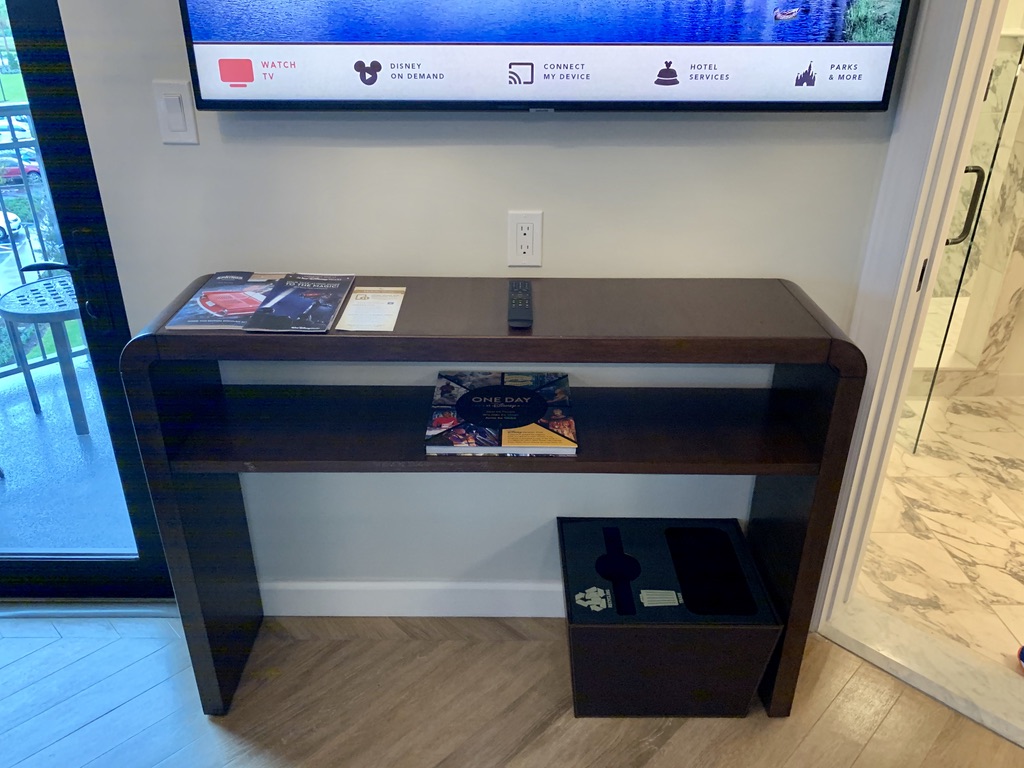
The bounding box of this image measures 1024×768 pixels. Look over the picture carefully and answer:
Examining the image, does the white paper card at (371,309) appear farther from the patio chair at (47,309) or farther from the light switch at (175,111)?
the patio chair at (47,309)

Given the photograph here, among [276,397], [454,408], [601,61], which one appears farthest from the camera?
[276,397]

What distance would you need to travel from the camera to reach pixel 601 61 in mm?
1396

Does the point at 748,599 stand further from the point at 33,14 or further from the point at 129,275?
the point at 33,14

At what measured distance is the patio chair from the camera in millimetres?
1730

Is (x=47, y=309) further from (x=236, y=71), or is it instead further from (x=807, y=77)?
(x=807, y=77)

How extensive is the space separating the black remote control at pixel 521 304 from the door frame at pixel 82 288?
35.0 inches

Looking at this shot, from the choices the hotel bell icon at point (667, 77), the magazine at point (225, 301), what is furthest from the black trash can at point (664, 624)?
the hotel bell icon at point (667, 77)

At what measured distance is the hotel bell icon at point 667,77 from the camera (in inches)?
55.1

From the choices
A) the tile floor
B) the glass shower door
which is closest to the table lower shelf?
the tile floor

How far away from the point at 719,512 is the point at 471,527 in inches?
24.9

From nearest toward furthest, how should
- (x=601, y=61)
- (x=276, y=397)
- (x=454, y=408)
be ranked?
1. (x=601, y=61)
2. (x=454, y=408)
3. (x=276, y=397)

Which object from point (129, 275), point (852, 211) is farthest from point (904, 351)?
point (129, 275)

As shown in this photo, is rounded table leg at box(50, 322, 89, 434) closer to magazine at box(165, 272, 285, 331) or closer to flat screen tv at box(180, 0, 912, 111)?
magazine at box(165, 272, 285, 331)

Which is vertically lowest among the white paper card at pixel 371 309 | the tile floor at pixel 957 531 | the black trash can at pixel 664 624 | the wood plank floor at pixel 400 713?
the wood plank floor at pixel 400 713
